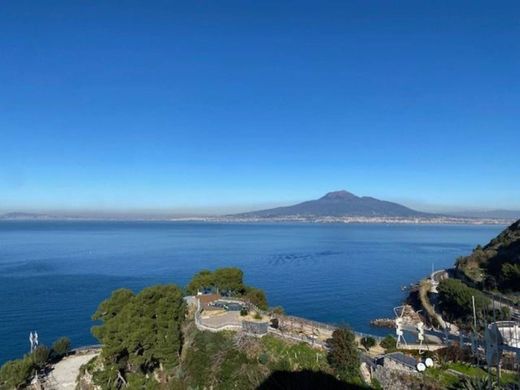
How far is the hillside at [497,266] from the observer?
174 ft

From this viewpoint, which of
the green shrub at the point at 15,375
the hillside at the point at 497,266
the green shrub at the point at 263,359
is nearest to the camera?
the green shrub at the point at 263,359

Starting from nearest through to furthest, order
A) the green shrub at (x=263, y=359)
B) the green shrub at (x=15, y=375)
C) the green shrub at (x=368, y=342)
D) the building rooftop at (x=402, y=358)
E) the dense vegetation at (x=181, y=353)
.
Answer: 1. the building rooftop at (x=402, y=358)
2. the dense vegetation at (x=181, y=353)
3. the green shrub at (x=368, y=342)
4. the green shrub at (x=263, y=359)
5. the green shrub at (x=15, y=375)

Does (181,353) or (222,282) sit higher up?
(222,282)

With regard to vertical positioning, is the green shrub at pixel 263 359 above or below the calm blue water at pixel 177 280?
above

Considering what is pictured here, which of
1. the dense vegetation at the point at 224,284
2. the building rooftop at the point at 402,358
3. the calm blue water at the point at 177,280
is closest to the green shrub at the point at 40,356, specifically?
the calm blue water at the point at 177,280

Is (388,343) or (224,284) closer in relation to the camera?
(388,343)

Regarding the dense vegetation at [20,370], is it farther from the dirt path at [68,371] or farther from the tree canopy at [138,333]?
the tree canopy at [138,333]

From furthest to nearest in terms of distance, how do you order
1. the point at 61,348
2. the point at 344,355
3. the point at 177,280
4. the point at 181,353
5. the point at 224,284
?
1. the point at 177,280
2. the point at 224,284
3. the point at 61,348
4. the point at 181,353
5. the point at 344,355

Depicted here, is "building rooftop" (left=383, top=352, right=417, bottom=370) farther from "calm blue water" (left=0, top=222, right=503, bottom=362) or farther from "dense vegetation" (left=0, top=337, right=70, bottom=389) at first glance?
"calm blue water" (left=0, top=222, right=503, bottom=362)

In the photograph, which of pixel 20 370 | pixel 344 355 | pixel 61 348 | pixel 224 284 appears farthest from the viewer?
pixel 224 284

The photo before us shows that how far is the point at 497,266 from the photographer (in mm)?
61812

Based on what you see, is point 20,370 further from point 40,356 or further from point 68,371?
point 68,371

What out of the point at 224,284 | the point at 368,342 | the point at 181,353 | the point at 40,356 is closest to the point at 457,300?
the point at 368,342

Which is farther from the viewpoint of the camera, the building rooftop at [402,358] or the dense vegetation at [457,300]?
the dense vegetation at [457,300]
